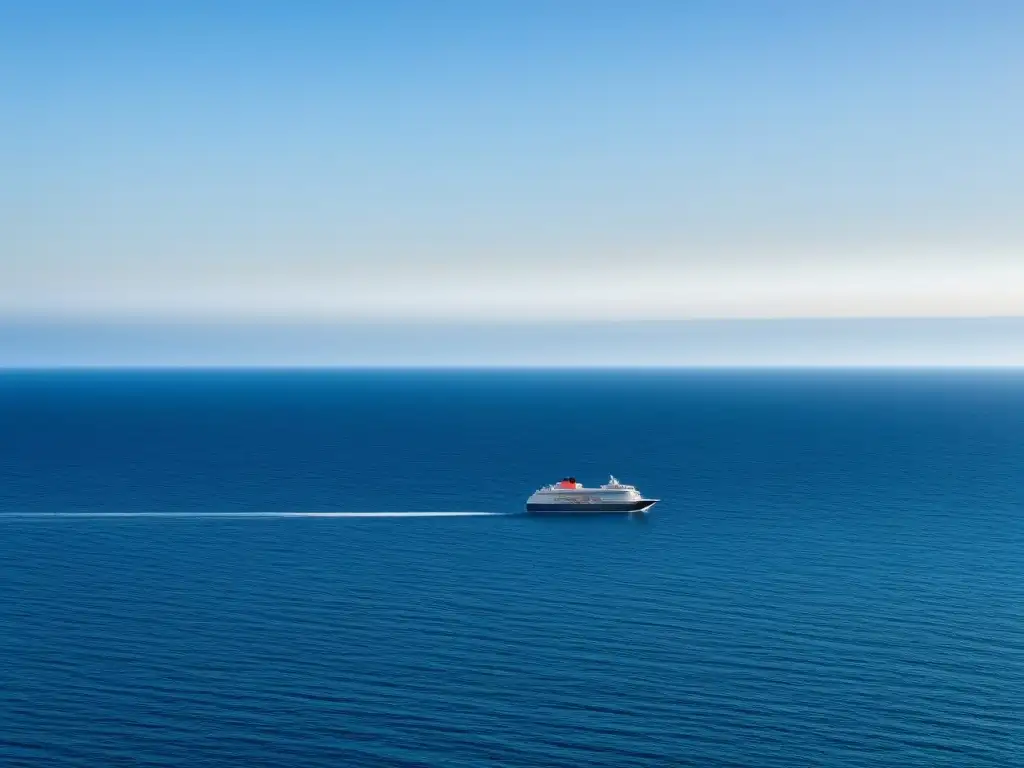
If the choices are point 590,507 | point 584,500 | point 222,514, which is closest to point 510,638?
point 584,500

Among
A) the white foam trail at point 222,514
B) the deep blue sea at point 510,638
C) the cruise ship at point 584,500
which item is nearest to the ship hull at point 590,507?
the cruise ship at point 584,500

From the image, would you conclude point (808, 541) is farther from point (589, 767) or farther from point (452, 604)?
point (589, 767)

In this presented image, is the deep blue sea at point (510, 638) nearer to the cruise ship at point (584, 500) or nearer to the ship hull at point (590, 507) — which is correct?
the ship hull at point (590, 507)

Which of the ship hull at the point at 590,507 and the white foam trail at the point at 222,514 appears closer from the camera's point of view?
the white foam trail at the point at 222,514

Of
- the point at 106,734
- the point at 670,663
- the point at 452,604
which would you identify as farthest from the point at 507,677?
the point at 106,734

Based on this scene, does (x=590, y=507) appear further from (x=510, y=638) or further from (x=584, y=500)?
(x=510, y=638)

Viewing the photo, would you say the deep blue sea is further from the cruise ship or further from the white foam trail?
the cruise ship

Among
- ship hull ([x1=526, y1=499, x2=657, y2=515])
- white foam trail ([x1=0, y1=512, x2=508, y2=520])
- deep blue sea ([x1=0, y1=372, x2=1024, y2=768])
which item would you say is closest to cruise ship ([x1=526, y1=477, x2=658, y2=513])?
ship hull ([x1=526, y1=499, x2=657, y2=515])

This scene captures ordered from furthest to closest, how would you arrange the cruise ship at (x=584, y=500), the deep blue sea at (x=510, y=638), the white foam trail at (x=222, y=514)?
the cruise ship at (x=584, y=500) → the white foam trail at (x=222, y=514) → the deep blue sea at (x=510, y=638)

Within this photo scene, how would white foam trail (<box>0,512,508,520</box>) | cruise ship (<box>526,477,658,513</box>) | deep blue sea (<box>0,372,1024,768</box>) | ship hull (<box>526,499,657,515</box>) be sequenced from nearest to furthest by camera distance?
deep blue sea (<box>0,372,1024,768</box>) < white foam trail (<box>0,512,508,520</box>) < ship hull (<box>526,499,657,515</box>) < cruise ship (<box>526,477,658,513</box>)
